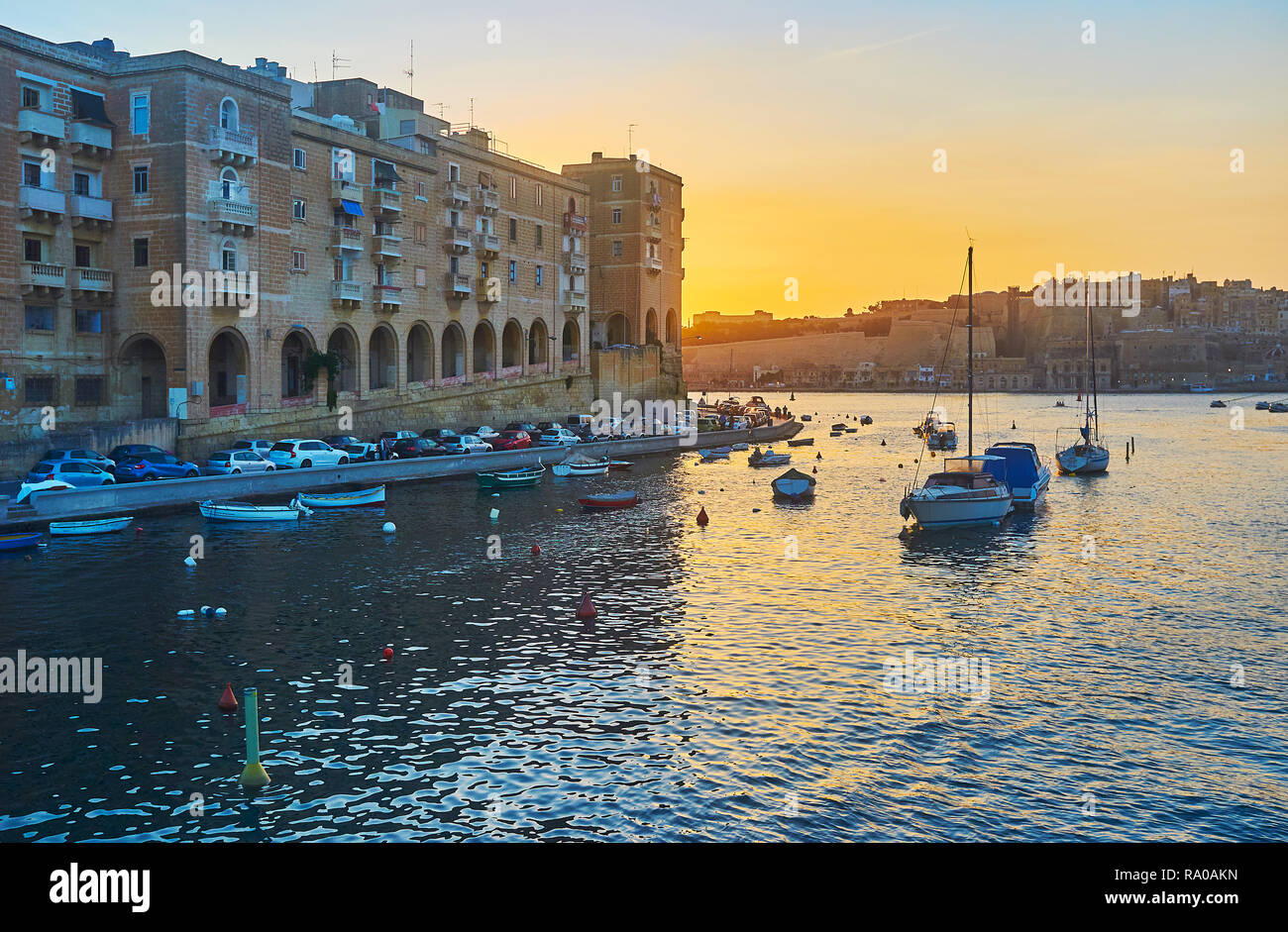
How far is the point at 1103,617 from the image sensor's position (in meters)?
26.8

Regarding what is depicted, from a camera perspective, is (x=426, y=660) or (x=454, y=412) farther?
(x=454, y=412)

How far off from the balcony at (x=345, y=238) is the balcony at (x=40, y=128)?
15.1 meters

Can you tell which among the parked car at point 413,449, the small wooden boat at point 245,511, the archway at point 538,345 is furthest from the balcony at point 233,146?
the archway at point 538,345

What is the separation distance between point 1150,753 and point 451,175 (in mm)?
62208

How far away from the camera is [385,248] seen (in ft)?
202

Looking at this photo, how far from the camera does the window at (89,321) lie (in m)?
47.2

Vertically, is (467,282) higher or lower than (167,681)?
higher

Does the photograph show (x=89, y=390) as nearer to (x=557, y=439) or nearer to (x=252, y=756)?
(x=557, y=439)

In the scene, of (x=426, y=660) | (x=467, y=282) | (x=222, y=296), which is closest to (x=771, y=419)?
(x=467, y=282)

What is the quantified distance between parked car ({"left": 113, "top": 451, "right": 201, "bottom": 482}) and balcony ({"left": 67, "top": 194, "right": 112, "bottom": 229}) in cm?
1238

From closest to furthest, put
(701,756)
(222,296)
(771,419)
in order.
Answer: (701,756) → (222,296) → (771,419)

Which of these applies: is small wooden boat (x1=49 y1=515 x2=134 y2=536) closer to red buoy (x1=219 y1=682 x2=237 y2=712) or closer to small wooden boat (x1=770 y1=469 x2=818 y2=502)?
red buoy (x1=219 y1=682 x2=237 y2=712)

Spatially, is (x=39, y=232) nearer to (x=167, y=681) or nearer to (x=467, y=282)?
(x=467, y=282)

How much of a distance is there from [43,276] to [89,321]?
13.1 feet
